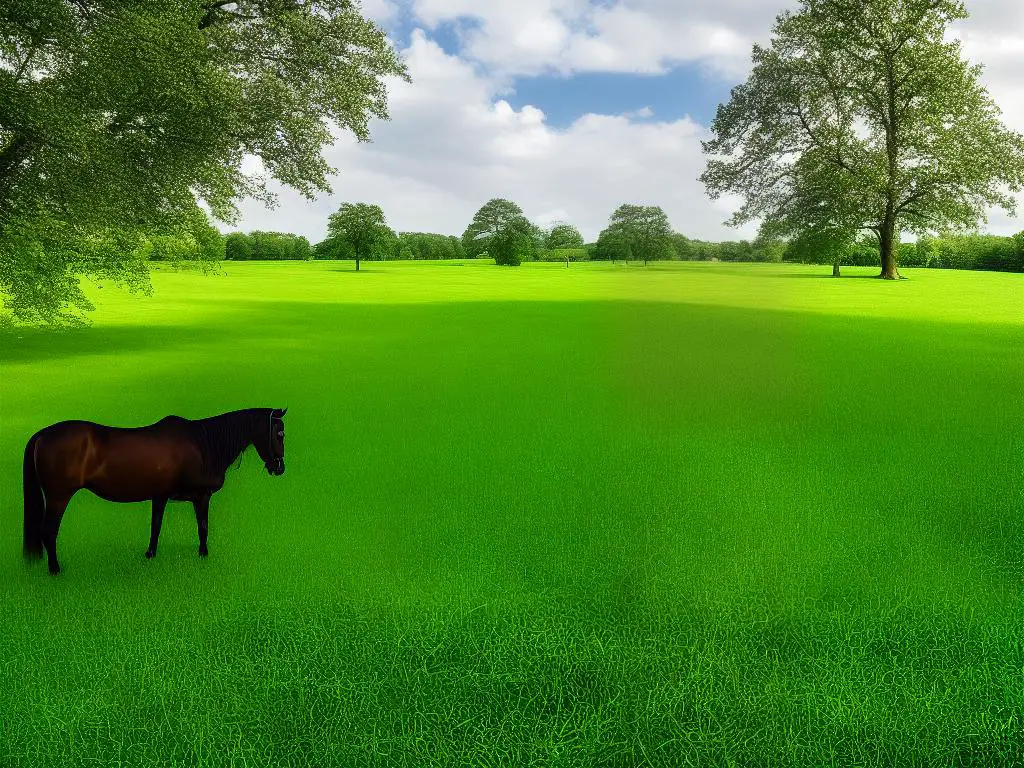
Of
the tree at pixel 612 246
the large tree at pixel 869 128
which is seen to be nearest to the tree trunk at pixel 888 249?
the large tree at pixel 869 128

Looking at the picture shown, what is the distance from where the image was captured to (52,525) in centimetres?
644

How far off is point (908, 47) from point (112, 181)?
2201 inches

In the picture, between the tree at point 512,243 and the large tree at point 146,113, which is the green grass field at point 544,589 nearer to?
the large tree at point 146,113

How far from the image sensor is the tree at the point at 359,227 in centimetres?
11738

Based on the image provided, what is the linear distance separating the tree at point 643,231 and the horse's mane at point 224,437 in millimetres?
105603

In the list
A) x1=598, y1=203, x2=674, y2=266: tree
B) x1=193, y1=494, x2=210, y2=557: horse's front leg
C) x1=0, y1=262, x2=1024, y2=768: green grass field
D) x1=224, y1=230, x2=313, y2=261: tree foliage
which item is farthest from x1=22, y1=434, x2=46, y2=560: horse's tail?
x1=224, y1=230, x2=313, y2=261: tree foliage

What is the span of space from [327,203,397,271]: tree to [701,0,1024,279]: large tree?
6797 centimetres

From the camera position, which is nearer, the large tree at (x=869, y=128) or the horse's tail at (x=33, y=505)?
the horse's tail at (x=33, y=505)

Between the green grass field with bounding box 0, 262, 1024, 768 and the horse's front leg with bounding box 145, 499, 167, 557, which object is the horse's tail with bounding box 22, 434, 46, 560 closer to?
the green grass field with bounding box 0, 262, 1024, 768

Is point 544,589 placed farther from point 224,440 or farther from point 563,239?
point 563,239

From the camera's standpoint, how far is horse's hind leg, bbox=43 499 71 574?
20.1ft

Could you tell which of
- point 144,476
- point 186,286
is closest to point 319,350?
point 144,476

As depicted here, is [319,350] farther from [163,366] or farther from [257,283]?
[257,283]

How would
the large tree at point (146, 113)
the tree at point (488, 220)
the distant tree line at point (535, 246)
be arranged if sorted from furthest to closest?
the tree at point (488, 220)
the distant tree line at point (535, 246)
the large tree at point (146, 113)
